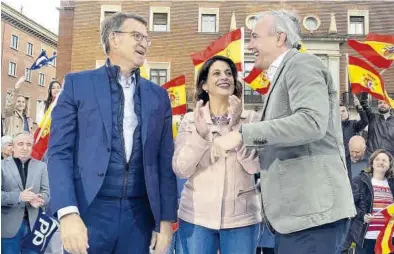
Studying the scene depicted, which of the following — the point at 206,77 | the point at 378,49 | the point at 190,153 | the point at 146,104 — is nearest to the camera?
the point at 146,104

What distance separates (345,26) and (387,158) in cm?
2321

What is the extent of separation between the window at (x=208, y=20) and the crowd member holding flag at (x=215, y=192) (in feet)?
83.0

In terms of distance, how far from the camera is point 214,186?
3.26 meters

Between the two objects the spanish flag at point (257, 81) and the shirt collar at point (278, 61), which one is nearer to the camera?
the shirt collar at point (278, 61)

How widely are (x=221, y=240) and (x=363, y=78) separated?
7322mm

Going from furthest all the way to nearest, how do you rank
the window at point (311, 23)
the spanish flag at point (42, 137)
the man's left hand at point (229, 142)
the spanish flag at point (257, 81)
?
the window at point (311, 23)
the spanish flag at point (257, 81)
the spanish flag at point (42, 137)
the man's left hand at point (229, 142)

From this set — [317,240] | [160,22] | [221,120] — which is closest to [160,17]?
[160,22]

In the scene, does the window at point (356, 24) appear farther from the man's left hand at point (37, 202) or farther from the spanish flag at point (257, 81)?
the man's left hand at point (37, 202)

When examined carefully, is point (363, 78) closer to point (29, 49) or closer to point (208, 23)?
point (208, 23)

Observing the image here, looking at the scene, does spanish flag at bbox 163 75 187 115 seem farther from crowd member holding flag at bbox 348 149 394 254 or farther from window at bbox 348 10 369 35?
window at bbox 348 10 369 35

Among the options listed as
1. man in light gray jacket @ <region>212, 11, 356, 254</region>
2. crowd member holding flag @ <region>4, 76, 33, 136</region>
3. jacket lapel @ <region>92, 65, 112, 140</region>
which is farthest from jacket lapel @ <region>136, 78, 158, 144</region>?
crowd member holding flag @ <region>4, 76, 33, 136</region>

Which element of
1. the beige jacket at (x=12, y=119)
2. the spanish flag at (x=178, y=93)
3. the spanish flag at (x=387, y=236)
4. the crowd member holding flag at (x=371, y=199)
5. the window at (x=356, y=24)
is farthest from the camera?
the window at (x=356, y=24)

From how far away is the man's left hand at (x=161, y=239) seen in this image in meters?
2.89

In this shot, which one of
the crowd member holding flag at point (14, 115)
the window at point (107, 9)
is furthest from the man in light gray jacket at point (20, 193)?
the window at point (107, 9)
